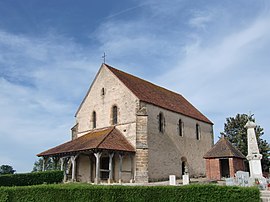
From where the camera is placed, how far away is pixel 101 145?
69.9 feet

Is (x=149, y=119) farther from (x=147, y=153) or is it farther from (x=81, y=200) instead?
(x=81, y=200)

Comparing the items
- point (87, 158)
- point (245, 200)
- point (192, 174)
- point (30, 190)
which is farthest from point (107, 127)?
point (245, 200)

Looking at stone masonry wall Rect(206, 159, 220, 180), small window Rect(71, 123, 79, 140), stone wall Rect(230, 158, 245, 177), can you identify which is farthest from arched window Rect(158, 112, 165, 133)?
small window Rect(71, 123, 79, 140)

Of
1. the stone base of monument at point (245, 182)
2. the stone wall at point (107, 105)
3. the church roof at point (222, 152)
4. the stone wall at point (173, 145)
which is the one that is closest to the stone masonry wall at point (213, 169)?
the church roof at point (222, 152)

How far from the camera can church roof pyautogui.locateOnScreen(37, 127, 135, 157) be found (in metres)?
21.5

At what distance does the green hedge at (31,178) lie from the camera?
2072 centimetres

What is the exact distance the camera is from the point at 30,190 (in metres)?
12.7

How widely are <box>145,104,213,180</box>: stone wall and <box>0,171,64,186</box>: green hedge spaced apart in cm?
792

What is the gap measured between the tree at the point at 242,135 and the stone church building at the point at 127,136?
9.10m

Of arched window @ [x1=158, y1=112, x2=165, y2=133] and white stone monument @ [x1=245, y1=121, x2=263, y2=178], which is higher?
arched window @ [x1=158, y1=112, x2=165, y2=133]

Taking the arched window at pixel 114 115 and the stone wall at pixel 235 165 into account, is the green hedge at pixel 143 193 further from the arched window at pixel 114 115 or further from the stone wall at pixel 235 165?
the arched window at pixel 114 115

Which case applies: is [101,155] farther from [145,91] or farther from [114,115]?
[145,91]

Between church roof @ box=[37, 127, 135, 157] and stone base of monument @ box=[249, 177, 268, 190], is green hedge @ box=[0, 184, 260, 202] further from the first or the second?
church roof @ box=[37, 127, 135, 157]

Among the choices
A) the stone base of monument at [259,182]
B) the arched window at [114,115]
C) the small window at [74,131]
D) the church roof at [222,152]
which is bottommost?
the stone base of monument at [259,182]
